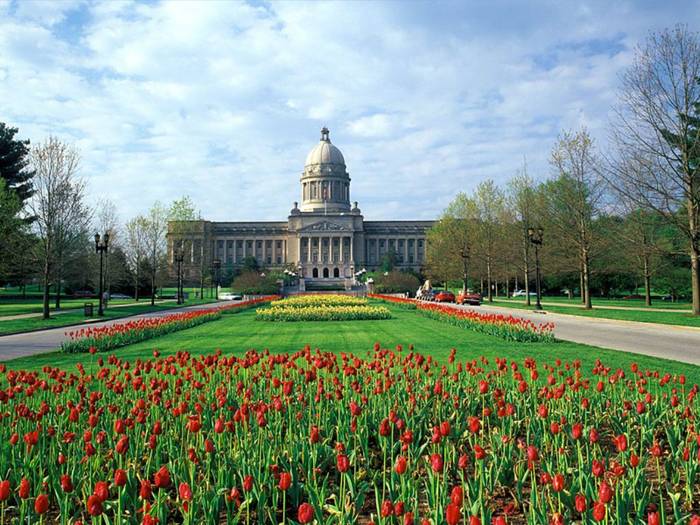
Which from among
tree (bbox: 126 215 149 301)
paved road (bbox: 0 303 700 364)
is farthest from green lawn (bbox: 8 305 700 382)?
tree (bbox: 126 215 149 301)

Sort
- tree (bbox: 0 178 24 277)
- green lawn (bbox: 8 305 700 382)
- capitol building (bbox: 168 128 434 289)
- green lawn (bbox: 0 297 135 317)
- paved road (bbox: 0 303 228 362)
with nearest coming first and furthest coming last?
green lawn (bbox: 8 305 700 382) → paved road (bbox: 0 303 228 362) → tree (bbox: 0 178 24 277) → green lawn (bbox: 0 297 135 317) → capitol building (bbox: 168 128 434 289)

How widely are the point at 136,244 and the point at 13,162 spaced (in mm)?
12263

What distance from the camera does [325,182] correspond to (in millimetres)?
138500

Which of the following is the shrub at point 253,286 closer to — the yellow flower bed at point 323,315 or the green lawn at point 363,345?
the yellow flower bed at point 323,315

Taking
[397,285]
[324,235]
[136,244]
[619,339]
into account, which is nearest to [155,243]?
[136,244]

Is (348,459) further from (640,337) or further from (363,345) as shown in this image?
(640,337)

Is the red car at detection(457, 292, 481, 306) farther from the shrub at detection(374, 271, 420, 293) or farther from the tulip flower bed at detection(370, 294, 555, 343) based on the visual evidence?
the tulip flower bed at detection(370, 294, 555, 343)

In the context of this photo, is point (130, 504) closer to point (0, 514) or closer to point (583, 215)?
point (0, 514)

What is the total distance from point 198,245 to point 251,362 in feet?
231

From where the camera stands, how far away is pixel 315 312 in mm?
28281

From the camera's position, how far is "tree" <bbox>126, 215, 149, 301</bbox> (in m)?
54.1

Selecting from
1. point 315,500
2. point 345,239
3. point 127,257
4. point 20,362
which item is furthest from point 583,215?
point 345,239

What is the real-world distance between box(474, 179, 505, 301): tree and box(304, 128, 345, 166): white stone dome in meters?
86.4

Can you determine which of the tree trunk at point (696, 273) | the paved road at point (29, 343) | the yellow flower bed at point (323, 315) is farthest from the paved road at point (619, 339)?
the yellow flower bed at point (323, 315)
